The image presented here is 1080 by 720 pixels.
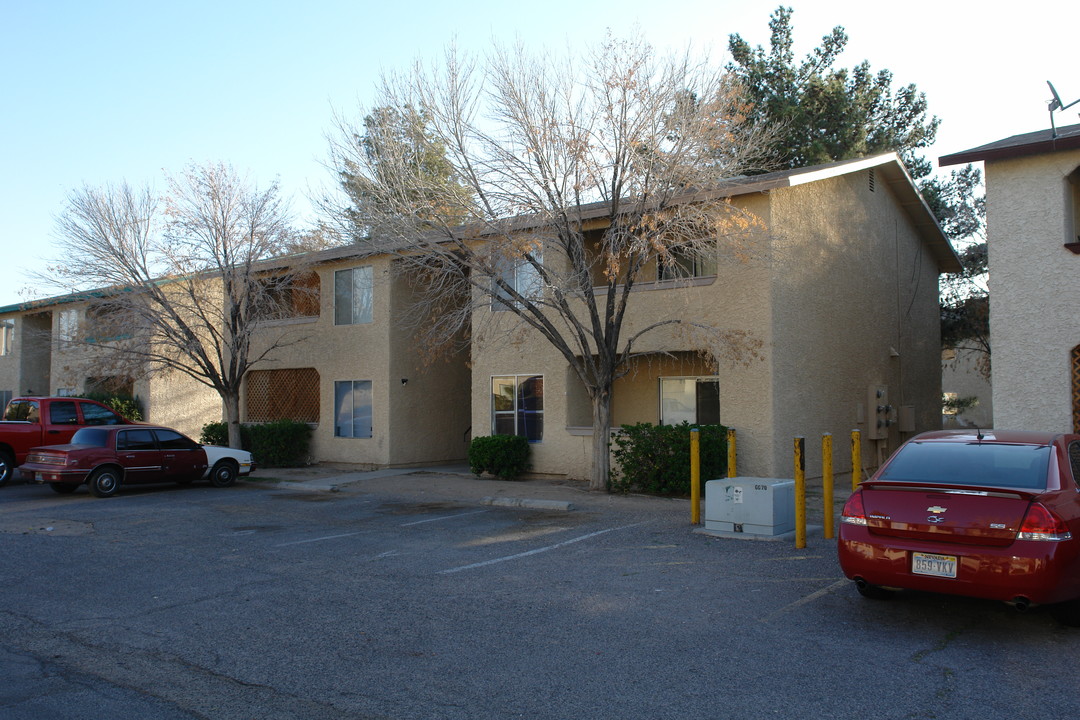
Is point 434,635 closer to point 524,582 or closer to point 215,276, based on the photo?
point 524,582

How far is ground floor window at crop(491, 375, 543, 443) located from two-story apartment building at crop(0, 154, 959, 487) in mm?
38

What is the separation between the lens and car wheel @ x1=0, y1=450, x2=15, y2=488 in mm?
17531

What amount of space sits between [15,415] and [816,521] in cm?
1724

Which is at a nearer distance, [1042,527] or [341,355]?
[1042,527]

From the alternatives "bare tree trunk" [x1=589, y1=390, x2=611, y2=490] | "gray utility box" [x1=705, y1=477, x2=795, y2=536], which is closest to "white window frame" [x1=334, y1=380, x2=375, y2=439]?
"bare tree trunk" [x1=589, y1=390, x2=611, y2=490]

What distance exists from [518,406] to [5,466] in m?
10.7

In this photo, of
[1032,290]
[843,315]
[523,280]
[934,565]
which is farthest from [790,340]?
[934,565]

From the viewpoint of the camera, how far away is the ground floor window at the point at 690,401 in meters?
17.3

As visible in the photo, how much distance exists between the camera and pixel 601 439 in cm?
1501

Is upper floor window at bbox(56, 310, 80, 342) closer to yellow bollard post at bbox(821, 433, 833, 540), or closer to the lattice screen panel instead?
the lattice screen panel

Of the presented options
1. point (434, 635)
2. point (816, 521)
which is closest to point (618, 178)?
point (816, 521)

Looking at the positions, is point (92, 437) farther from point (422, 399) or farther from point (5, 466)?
point (422, 399)

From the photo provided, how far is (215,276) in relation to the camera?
20.3 metres

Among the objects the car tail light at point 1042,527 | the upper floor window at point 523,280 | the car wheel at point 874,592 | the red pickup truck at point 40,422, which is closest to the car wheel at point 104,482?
the red pickup truck at point 40,422
